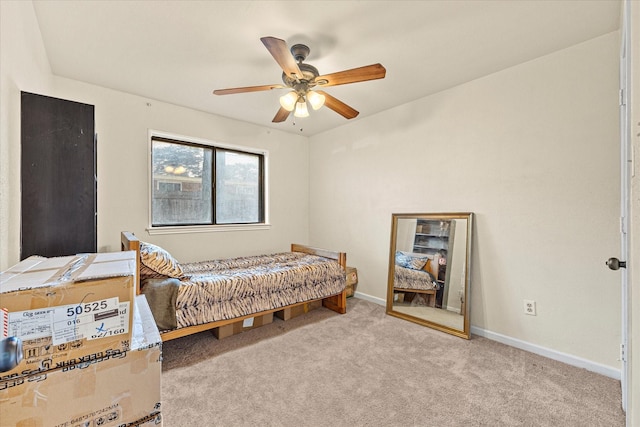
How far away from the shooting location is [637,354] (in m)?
0.74

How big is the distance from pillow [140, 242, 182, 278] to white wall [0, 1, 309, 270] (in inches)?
29.1

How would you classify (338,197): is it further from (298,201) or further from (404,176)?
(404,176)

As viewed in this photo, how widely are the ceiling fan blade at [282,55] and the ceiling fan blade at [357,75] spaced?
193 millimetres

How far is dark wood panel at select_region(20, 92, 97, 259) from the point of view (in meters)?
1.59

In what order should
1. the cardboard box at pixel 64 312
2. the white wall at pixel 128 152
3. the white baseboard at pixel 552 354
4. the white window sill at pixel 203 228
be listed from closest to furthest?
1. the cardboard box at pixel 64 312
2. the white wall at pixel 128 152
3. the white baseboard at pixel 552 354
4. the white window sill at pixel 203 228

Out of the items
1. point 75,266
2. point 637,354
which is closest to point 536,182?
point 637,354

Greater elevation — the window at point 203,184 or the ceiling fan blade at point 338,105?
the ceiling fan blade at point 338,105

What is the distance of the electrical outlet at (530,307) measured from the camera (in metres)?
2.36

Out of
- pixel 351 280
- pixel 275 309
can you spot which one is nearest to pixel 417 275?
pixel 351 280

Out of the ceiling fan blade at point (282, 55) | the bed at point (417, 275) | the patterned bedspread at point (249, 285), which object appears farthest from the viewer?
the bed at point (417, 275)

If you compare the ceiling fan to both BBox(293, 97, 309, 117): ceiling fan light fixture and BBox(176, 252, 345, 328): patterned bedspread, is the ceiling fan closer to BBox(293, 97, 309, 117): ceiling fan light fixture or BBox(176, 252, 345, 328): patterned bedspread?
BBox(293, 97, 309, 117): ceiling fan light fixture

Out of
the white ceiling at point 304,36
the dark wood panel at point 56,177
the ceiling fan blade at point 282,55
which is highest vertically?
the white ceiling at point 304,36

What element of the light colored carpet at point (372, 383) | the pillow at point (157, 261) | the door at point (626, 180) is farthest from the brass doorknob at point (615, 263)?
the pillow at point (157, 261)

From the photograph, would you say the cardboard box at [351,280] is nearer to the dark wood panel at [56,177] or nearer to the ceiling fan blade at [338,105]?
the ceiling fan blade at [338,105]
